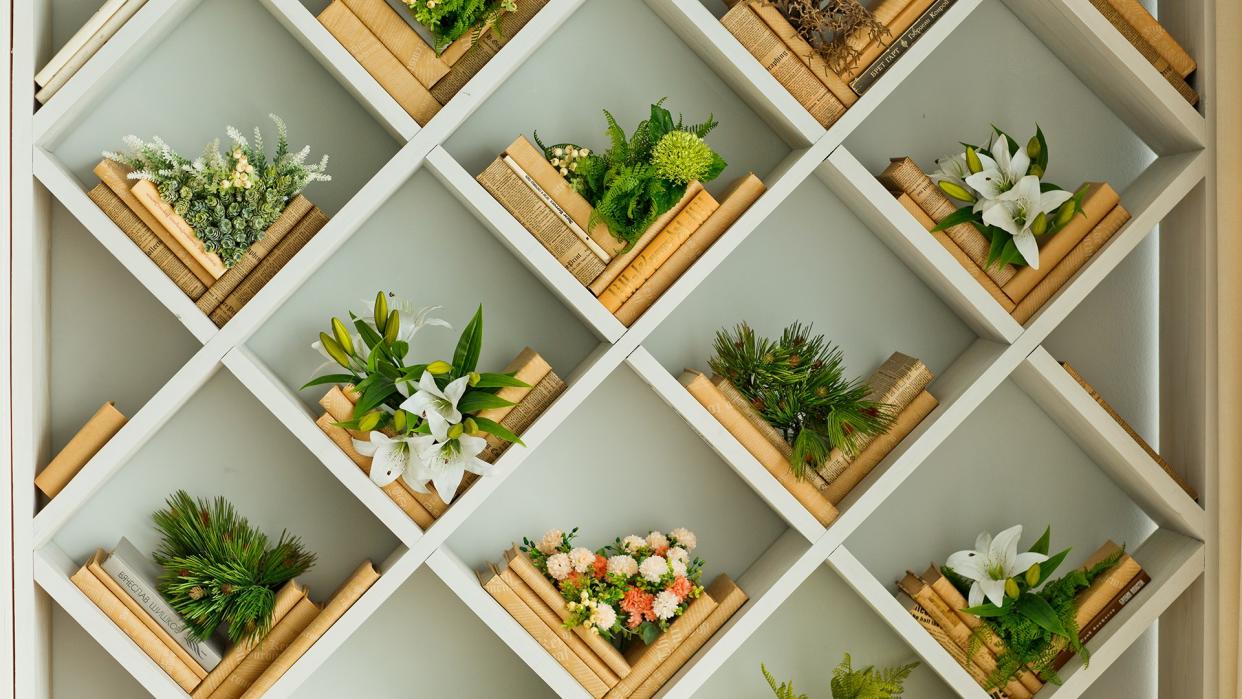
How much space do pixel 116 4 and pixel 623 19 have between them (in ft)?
2.54

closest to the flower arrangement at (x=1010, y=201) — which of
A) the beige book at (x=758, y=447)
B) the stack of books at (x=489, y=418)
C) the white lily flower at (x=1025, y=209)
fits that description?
the white lily flower at (x=1025, y=209)

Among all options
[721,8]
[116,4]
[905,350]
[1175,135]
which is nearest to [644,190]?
[721,8]

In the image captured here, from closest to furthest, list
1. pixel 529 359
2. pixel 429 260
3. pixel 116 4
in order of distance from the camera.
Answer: pixel 116 4 → pixel 529 359 → pixel 429 260

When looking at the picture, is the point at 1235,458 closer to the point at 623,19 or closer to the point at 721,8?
the point at 721,8

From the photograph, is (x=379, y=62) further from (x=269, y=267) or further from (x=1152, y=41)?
(x=1152, y=41)

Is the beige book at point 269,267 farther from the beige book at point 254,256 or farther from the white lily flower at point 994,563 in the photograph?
the white lily flower at point 994,563

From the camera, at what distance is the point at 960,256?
1614mm

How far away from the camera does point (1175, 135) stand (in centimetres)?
166

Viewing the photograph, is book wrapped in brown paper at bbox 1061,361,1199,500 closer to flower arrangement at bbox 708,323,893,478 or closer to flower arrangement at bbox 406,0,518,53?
flower arrangement at bbox 708,323,893,478

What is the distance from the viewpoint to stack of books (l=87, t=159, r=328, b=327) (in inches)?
58.0

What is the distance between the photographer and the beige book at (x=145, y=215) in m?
1.47

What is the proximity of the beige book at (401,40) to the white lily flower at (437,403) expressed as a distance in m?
0.45

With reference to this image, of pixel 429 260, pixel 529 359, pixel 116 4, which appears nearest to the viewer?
pixel 116 4

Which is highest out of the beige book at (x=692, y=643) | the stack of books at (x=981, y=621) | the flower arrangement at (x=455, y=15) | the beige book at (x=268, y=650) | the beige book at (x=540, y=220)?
the flower arrangement at (x=455, y=15)
